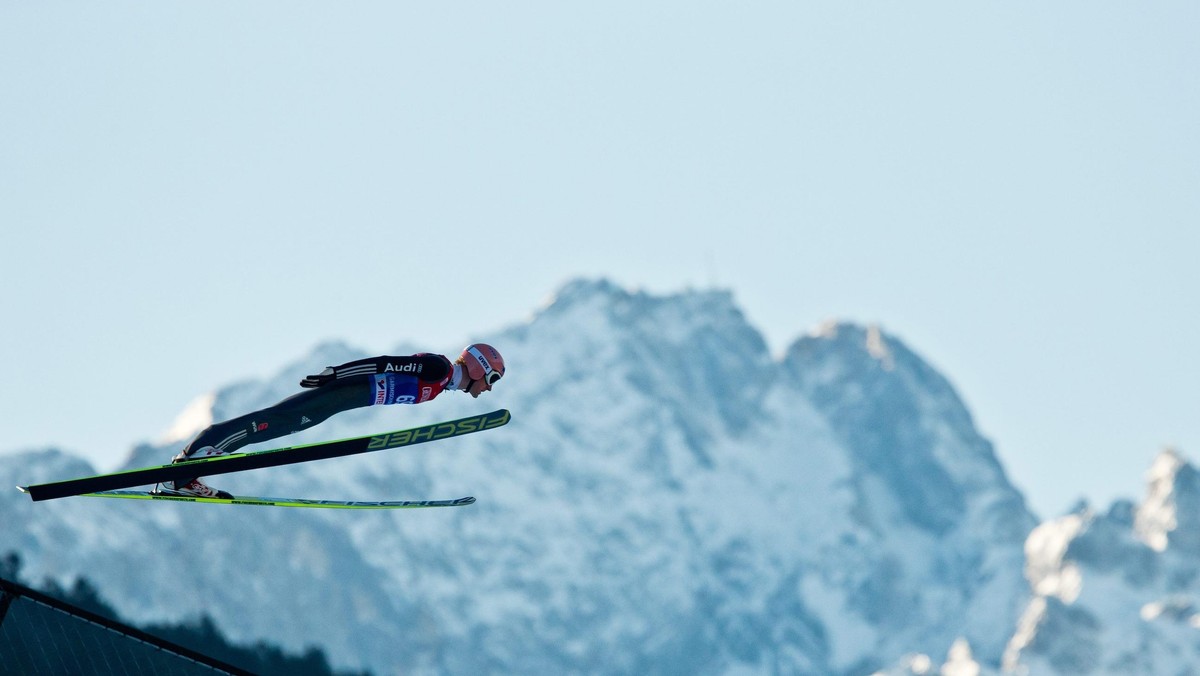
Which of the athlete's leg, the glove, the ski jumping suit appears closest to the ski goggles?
the ski jumping suit

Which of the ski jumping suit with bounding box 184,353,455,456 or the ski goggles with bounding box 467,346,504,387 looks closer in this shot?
the ski jumping suit with bounding box 184,353,455,456

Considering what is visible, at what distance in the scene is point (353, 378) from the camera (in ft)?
60.9

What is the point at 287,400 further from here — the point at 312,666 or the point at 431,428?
the point at 312,666

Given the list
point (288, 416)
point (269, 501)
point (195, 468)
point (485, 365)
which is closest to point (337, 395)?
point (288, 416)

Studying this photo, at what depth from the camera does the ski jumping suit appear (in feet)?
59.3

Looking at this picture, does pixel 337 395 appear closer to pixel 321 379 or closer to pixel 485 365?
pixel 321 379

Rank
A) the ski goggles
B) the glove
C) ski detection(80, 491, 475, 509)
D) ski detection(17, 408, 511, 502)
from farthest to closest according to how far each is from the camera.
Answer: the ski goggles
the glove
ski detection(80, 491, 475, 509)
ski detection(17, 408, 511, 502)

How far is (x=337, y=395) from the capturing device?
18406mm

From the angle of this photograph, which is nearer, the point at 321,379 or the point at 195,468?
the point at 195,468

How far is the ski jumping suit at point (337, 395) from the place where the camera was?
18062 millimetres

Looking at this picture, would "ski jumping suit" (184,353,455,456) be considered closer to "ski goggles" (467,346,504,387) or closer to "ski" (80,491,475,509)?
"ski goggles" (467,346,504,387)

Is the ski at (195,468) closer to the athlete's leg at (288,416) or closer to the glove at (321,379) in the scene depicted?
the athlete's leg at (288,416)

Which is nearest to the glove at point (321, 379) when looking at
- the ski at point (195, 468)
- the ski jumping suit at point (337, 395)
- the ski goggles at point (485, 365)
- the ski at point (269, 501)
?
the ski jumping suit at point (337, 395)

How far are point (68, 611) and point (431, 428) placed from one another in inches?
208
